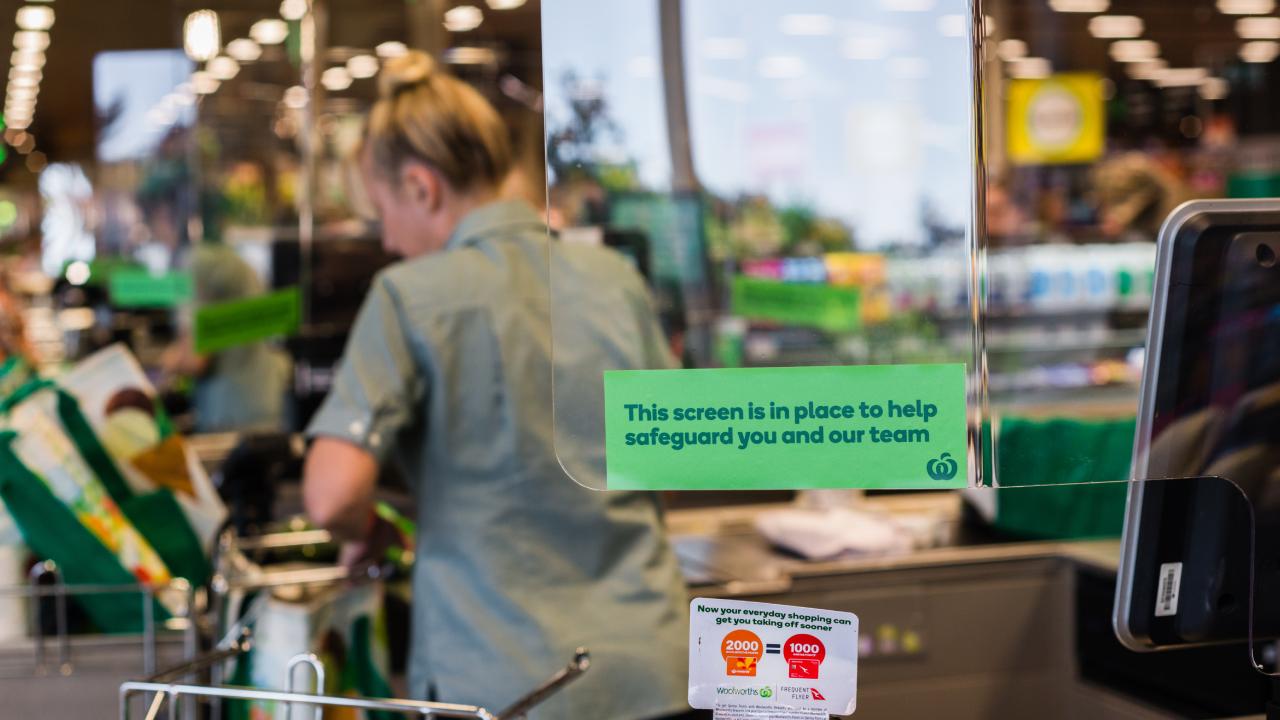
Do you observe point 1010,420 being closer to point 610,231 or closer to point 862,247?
point 610,231

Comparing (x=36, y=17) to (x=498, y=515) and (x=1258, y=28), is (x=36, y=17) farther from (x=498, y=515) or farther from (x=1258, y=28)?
(x=1258, y=28)

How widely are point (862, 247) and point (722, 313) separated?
283 centimetres

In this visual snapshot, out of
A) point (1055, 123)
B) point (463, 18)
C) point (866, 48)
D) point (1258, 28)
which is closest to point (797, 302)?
point (463, 18)

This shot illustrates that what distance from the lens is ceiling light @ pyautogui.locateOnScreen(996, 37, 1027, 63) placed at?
8.68 metres

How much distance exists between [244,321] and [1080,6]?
7.37 metres

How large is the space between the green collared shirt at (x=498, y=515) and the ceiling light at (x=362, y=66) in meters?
3.10

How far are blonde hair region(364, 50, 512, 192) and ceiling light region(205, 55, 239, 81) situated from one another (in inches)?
121

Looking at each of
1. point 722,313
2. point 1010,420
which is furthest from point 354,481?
point 722,313

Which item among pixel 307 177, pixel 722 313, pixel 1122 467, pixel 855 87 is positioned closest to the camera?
pixel 1122 467

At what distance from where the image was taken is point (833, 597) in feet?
8.23

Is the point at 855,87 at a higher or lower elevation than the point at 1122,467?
higher

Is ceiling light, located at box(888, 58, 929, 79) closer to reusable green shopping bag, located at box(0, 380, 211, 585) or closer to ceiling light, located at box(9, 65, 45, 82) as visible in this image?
reusable green shopping bag, located at box(0, 380, 211, 585)

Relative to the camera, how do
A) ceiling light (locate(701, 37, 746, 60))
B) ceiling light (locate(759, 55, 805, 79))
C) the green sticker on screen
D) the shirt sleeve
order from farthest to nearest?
ceiling light (locate(759, 55, 805, 79)) < ceiling light (locate(701, 37, 746, 60)) < the shirt sleeve < the green sticker on screen

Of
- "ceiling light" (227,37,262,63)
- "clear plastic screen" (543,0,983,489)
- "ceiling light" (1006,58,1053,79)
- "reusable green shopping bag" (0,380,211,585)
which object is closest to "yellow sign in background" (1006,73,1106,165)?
"ceiling light" (1006,58,1053,79)
